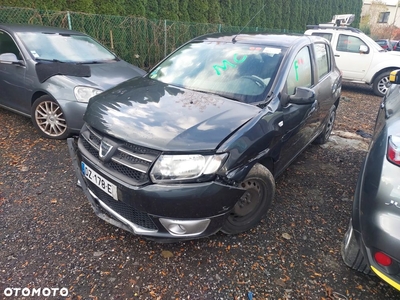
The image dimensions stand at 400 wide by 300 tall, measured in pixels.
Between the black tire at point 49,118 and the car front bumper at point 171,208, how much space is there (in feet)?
7.03

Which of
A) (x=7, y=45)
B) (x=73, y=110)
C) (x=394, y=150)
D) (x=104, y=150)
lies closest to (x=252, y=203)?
(x=394, y=150)

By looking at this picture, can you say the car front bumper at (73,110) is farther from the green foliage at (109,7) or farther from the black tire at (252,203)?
the green foliage at (109,7)

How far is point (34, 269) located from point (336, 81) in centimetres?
446

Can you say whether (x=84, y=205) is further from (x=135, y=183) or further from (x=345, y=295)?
(x=345, y=295)

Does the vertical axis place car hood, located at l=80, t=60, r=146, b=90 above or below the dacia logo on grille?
above

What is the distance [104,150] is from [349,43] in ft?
31.4

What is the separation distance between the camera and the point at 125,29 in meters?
8.53

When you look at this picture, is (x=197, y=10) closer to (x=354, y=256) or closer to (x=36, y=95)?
(x=36, y=95)

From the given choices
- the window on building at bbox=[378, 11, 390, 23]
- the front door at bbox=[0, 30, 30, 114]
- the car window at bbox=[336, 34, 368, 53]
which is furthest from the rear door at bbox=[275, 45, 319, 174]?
the window on building at bbox=[378, 11, 390, 23]

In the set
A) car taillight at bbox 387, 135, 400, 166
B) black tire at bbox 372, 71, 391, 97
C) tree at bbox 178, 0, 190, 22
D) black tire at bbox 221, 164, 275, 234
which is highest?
tree at bbox 178, 0, 190, 22

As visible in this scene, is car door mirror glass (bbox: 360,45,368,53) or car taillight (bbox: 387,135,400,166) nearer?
car taillight (bbox: 387,135,400,166)

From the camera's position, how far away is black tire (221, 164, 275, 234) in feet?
8.00

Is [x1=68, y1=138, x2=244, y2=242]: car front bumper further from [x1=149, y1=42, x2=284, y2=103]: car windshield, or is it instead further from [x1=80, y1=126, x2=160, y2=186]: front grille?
[x1=149, y1=42, x2=284, y2=103]: car windshield

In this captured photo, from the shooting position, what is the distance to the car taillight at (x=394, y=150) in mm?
1665
